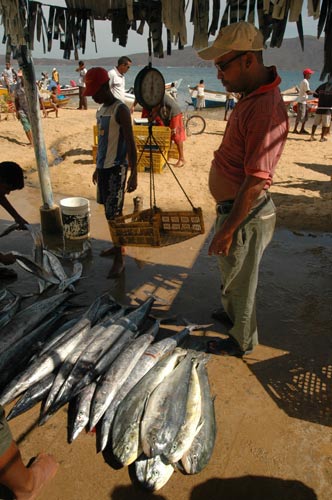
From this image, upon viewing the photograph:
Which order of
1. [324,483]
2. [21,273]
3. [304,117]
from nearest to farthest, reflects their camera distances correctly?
[324,483] → [21,273] → [304,117]

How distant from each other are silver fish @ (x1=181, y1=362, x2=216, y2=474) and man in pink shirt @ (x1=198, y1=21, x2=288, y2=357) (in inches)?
32.7

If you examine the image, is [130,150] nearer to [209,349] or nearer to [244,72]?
[244,72]

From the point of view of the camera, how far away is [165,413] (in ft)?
9.27

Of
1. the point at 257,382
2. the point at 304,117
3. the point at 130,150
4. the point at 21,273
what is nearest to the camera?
the point at 257,382

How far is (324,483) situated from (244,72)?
312cm

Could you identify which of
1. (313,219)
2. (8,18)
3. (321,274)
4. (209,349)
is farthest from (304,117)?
(209,349)

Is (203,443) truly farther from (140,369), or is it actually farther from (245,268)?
(245,268)

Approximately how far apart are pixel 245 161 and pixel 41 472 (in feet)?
9.10

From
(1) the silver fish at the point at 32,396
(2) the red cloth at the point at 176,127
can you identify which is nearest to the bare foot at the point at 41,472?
(1) the silver fish at the point at 32,396

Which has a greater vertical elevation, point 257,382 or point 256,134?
point 256,134

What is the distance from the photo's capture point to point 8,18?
475 cm

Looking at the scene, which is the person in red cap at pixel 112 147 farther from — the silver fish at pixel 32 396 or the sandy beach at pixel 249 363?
the silver fish at pixel 32 396

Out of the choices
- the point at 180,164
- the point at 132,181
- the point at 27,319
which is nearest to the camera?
the point at 27,319

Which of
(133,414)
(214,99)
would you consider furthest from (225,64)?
(214,99)
